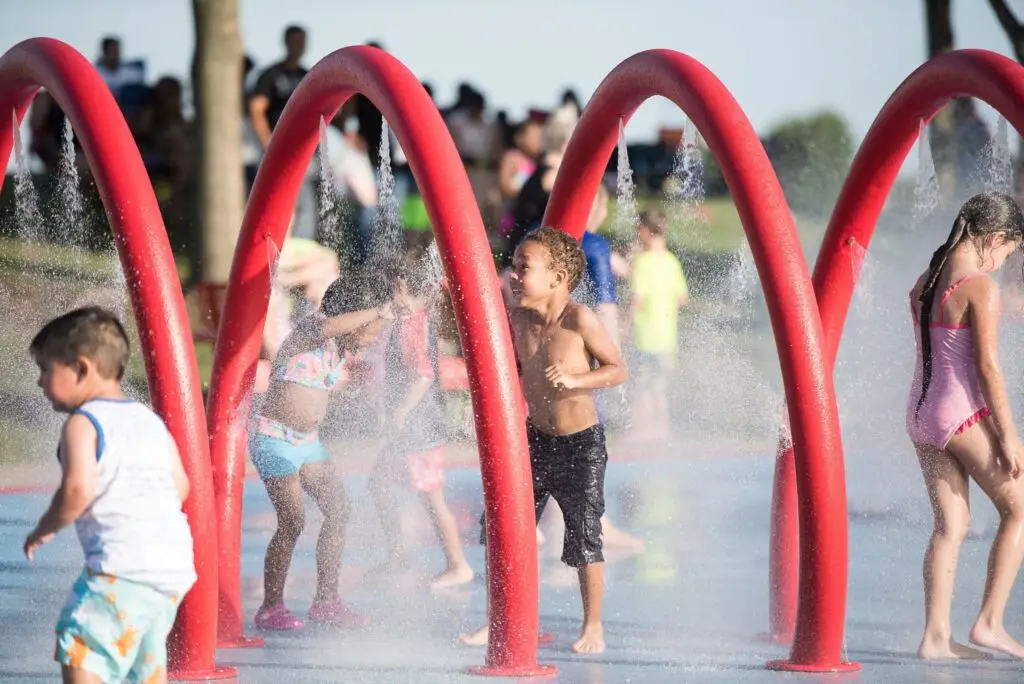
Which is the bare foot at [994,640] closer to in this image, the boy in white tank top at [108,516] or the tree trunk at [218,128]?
the boy in white tank top at [108,516]

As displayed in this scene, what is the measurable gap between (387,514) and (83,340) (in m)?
2.57

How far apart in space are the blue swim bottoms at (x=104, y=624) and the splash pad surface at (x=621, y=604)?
126cm

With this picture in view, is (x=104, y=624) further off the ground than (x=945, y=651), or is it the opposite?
(x=104, y=624)

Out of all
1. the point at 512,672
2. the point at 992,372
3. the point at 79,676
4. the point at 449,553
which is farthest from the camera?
the point at 449,553

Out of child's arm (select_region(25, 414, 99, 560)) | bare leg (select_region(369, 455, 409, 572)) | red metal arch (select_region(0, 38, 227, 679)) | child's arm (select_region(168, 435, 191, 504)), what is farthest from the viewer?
bare leg (select_region(369, 455, 409, 572))

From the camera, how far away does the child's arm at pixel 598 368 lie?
5.75 metres

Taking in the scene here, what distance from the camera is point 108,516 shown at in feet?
13.4

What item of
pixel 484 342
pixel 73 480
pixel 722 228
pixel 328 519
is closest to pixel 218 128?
pixel 328 519

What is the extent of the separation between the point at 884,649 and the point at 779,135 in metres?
24.0

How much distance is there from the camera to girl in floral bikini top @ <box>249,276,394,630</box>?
6.34m

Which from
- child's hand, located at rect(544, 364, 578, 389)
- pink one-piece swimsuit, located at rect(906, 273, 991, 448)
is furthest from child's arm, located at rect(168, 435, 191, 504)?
pink one-piece swimsuit, located at rect(906, 273, 991, 448)

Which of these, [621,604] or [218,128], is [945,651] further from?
[218,128]

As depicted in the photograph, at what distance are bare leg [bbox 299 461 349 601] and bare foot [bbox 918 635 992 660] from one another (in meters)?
2.24

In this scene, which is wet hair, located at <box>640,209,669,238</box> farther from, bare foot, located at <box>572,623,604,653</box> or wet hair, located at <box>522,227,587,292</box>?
bare foot, located at <box>572,623,604,653</box>
